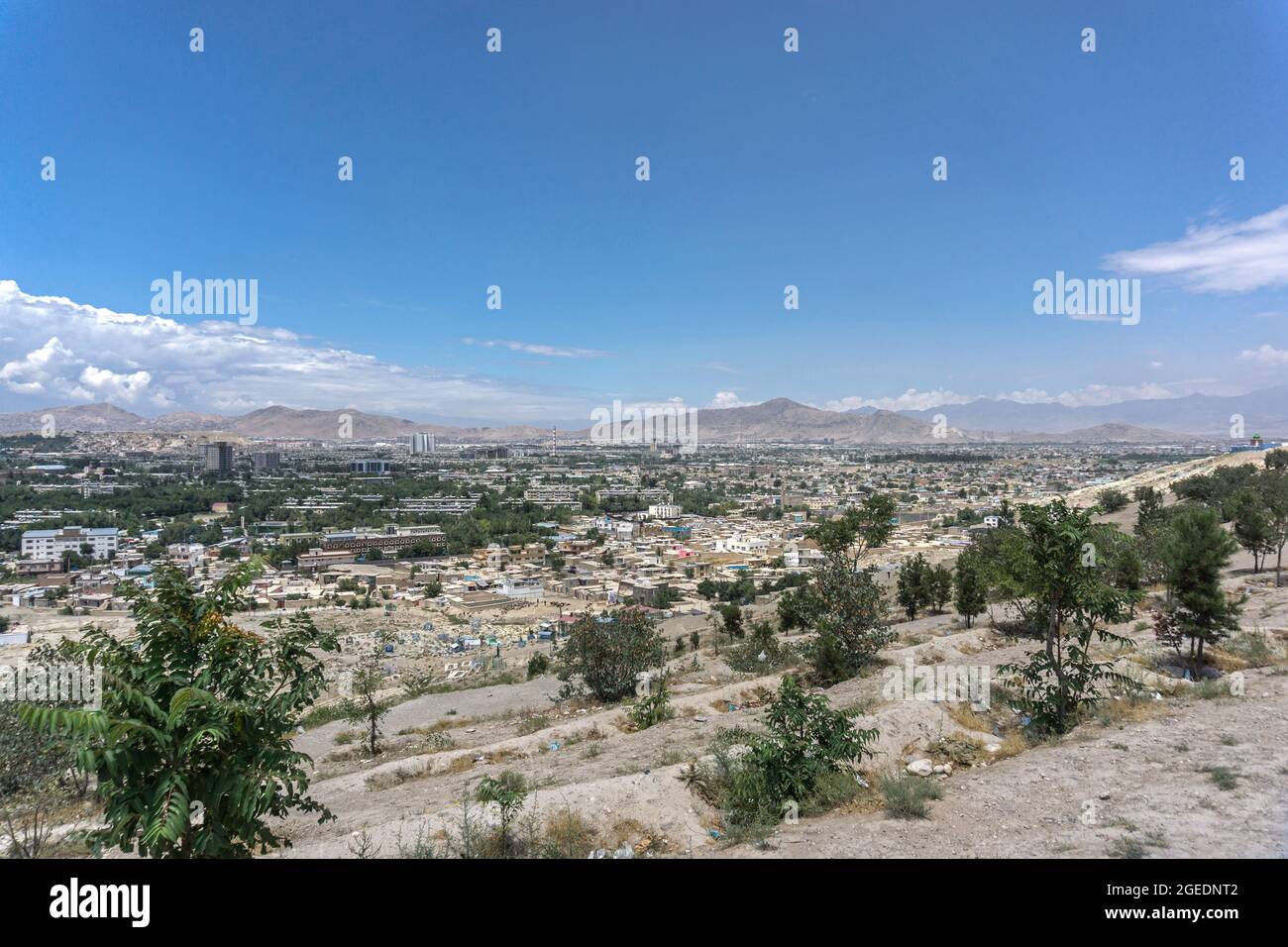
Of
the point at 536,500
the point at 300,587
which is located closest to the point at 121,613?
the point at 300,587

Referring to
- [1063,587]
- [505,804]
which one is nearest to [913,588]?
[1063,587]

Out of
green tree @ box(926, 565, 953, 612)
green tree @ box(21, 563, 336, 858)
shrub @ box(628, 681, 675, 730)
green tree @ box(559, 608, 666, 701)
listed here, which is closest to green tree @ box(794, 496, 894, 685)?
shrub @ box(628, 681, 675, 730)

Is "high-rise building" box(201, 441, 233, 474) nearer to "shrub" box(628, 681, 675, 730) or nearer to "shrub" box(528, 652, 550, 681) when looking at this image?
"shrub" box(528, 652, 550, 681)

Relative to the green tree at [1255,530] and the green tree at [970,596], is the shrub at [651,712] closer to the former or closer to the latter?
the green tree at [970,596]

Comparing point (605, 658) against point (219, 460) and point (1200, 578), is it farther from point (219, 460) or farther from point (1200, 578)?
point (219, 460)
